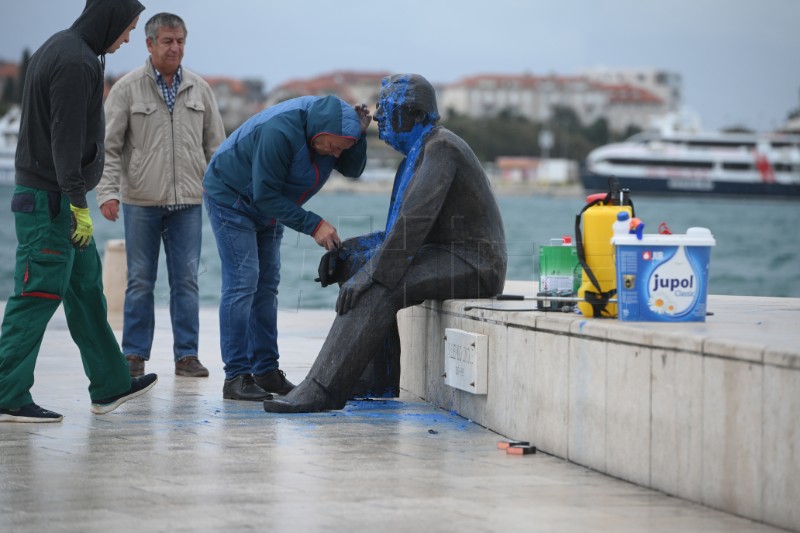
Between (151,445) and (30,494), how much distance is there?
3.26 feet

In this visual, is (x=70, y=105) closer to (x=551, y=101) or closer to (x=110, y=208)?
(x=110, y=208)

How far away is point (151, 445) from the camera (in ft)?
17.4

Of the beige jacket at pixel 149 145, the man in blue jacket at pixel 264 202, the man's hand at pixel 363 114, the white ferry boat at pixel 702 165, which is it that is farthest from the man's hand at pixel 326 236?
the white ferry boat at pixel 702 165

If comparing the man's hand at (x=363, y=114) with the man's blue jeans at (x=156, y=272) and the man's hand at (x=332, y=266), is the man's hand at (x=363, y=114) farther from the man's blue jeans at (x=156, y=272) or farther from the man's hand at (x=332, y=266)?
the man's blue jeans at (x=156, y=272)

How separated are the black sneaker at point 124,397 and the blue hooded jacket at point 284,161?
1.05 m

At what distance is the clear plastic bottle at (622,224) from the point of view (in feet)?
16.9

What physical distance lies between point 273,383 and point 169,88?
225 centimetres

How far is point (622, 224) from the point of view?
516 centimetres

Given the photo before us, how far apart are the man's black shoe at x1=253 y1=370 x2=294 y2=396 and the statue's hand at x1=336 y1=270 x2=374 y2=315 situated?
Answer: 109cm

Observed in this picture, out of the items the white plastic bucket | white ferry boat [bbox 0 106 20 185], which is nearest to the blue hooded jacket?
the white plastic bucket

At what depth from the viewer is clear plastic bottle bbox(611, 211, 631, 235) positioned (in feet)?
16.9


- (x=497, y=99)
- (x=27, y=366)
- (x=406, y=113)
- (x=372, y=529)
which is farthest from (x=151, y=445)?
(x=497, y=99)

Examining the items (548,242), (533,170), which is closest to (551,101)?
(533,170)

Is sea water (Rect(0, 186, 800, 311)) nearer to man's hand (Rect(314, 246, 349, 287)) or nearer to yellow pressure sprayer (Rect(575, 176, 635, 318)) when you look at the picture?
man's hand (Rect(314, 246, 349, 287))
